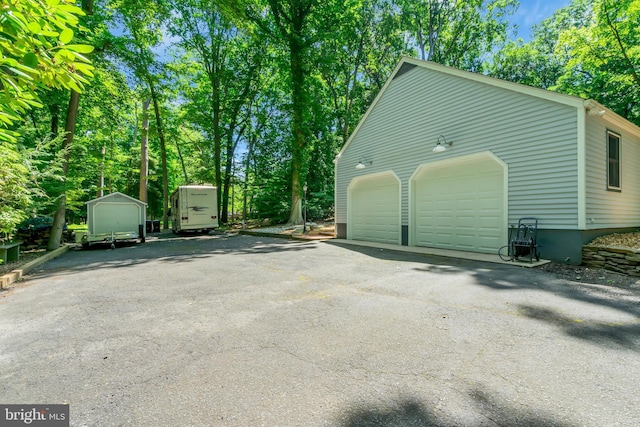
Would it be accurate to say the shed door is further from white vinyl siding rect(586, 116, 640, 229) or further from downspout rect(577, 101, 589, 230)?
white vinyl siding rect(586, 116, 640, 229)

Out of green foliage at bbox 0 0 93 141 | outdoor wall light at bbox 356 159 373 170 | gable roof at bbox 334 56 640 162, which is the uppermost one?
gable roof at bbox 334 56 640 162

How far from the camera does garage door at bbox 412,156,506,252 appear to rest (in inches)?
296

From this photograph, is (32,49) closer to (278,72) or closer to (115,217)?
(115,217)

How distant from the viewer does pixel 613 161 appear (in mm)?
7004

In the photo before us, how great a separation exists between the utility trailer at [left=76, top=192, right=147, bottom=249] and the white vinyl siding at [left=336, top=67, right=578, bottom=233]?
9514 mm

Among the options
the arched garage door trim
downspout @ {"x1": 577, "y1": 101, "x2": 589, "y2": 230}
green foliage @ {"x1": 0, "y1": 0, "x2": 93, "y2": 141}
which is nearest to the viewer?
green foliage @ {"x1": 0, "y1": 0, "x2": 93, "y2": 141}

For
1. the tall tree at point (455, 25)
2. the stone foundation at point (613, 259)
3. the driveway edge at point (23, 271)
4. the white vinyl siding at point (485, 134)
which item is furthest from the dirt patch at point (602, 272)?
the tall tree at point (455, 25)

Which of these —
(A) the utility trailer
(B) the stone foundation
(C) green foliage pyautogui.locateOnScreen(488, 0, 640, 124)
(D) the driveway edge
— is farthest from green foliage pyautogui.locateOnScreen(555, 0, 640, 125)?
(A) the utility trailer

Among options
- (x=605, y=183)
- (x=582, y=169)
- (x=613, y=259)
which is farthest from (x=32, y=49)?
(x=605, y=183)

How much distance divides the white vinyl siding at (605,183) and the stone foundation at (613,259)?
0.59 meters

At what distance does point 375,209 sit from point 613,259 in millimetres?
6724

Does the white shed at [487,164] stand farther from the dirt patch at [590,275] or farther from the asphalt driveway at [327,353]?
the asphalt driveway at [327,353]

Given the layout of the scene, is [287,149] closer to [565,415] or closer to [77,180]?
[77,180]

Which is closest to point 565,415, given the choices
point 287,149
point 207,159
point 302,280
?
point 302,280
